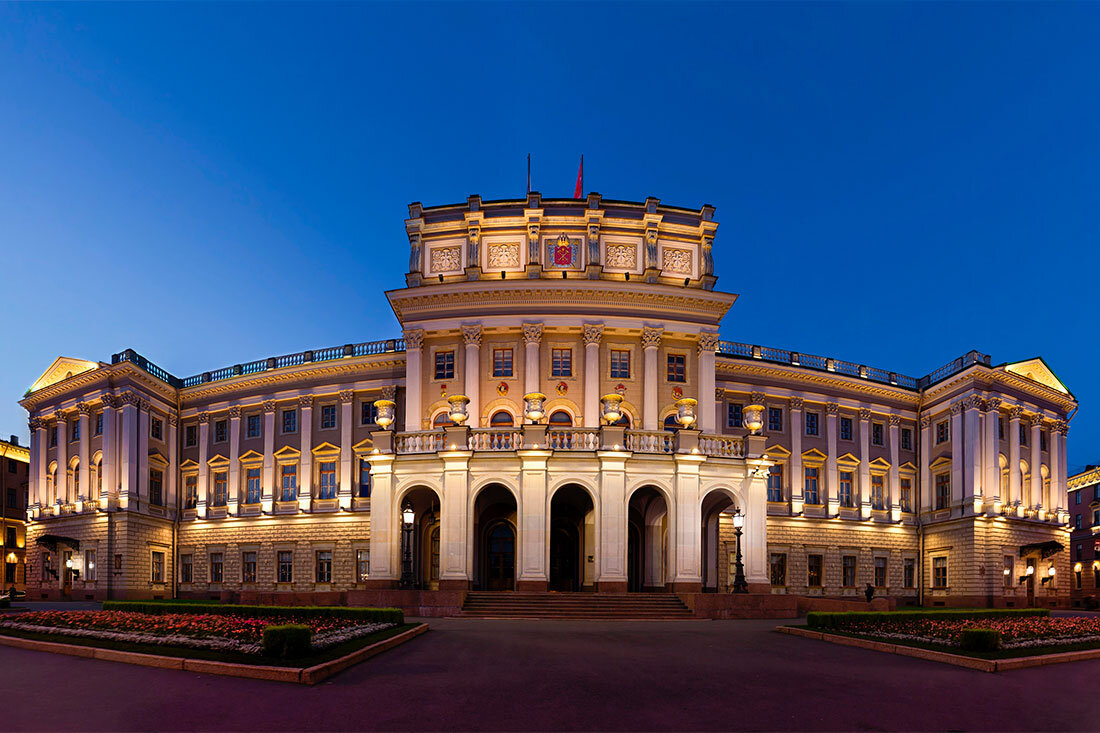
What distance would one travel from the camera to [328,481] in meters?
57.4

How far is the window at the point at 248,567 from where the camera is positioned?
58241 mm

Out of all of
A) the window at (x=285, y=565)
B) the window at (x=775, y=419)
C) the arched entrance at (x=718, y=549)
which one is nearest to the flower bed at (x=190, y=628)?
the arched entrance at (x=718, y=549)

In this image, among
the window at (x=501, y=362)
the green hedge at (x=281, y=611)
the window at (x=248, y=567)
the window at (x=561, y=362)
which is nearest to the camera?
the green hedge at (x=281, y=611)

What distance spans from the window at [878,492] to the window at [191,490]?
4955 centimetres

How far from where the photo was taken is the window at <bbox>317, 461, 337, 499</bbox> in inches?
2248

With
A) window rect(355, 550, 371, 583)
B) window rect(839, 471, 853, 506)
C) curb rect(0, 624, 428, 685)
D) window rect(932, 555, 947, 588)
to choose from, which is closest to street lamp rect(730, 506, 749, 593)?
curb rect(0, 624, 428, 685)

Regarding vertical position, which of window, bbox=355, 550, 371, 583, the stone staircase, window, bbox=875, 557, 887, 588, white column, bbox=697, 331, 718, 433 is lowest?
window, bbox=875, 557, 887, 588

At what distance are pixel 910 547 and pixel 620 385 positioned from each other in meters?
28.4

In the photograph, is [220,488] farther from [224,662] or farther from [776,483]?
[224,662]

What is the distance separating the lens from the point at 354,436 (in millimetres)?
56781

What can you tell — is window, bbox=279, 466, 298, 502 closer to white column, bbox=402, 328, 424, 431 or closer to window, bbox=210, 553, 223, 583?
window, bbox=210, 553, 223, 583

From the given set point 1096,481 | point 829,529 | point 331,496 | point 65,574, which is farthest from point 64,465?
point 1096,481

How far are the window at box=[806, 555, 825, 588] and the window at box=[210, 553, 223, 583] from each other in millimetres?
41430

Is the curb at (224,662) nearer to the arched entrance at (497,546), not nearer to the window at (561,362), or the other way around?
the arched entrance at (497,546)
